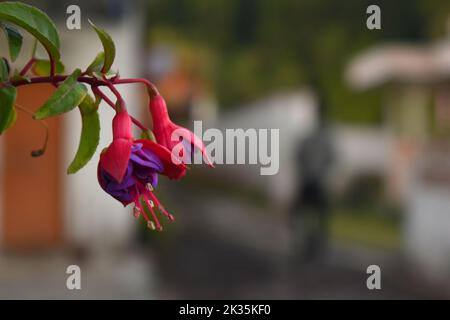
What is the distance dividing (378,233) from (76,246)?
5435 mm

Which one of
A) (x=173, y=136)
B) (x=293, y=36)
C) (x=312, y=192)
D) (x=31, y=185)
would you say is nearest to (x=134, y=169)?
(x=173, y=136)

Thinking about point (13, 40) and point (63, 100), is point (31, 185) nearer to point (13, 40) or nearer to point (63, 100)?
point (13, 40)

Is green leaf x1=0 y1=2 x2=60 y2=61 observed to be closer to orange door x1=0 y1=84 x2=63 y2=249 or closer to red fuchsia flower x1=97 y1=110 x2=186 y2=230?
red fuchsia flower x1=97 y1=110 x2=186 y2=230

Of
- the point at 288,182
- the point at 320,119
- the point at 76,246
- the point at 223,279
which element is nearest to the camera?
the point at 76,246

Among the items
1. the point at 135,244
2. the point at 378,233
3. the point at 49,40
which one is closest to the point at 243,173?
the point at 378,233

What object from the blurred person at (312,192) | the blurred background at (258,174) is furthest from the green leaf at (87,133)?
the blurred person at (312,192)

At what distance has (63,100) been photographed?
610 mm

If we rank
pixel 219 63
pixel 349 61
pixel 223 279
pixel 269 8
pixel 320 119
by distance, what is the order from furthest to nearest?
pixel 219 63
pixel 269 8
pixel 349 61
pixel 320 119
pixel 223 279

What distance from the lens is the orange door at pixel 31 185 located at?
497 cm

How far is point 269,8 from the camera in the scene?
47.0 feet

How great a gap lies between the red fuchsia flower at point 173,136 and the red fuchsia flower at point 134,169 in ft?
0.06

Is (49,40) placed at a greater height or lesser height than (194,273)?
greater

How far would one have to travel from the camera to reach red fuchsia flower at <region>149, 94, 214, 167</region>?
25.1 inches

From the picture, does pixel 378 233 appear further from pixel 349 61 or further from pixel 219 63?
pixel 219 63
